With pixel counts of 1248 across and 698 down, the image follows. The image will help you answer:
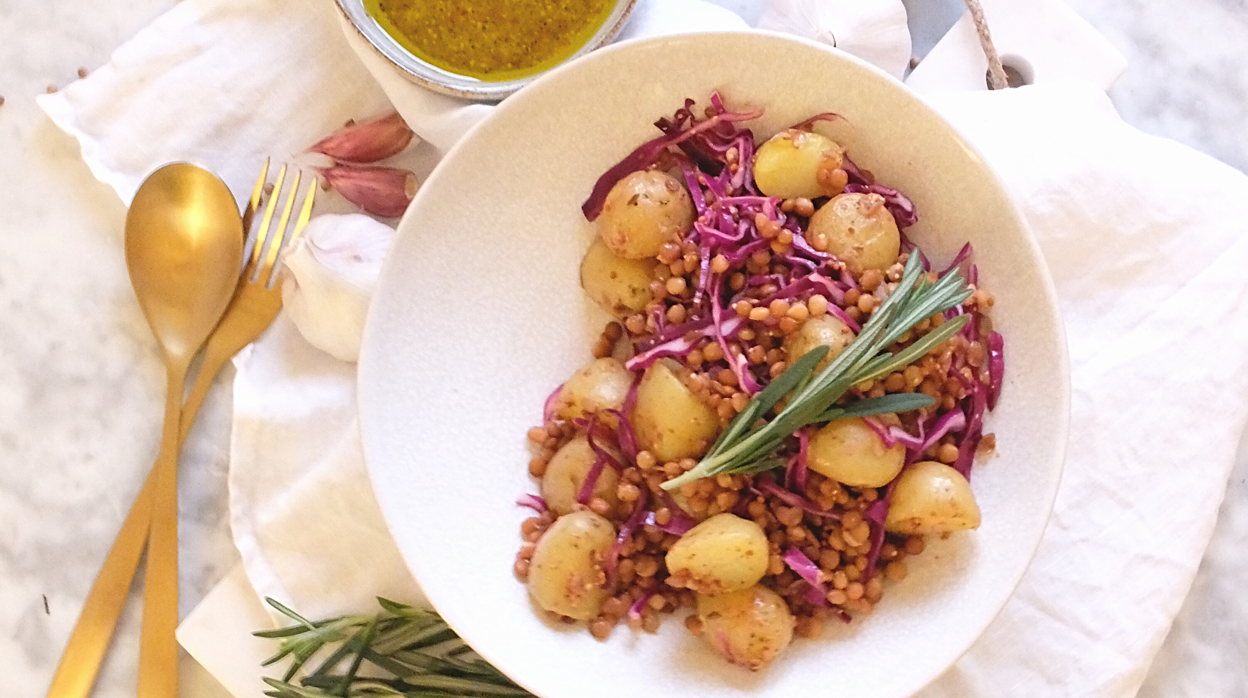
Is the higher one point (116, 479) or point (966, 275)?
point (966, 275)

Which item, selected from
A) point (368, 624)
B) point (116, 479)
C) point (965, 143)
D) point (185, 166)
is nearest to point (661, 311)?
point (965, 143)

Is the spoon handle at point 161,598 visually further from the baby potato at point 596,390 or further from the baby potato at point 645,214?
the baby potato at point 645,214

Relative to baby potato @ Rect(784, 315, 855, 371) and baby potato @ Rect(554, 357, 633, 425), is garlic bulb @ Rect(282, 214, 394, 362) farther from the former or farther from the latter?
baby potato @ Rect(784, 315, 855, 371)

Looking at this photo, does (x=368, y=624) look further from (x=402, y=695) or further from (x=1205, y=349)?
(x=1205, y=349)

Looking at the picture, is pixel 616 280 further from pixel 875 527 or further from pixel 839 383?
pixel 875 527

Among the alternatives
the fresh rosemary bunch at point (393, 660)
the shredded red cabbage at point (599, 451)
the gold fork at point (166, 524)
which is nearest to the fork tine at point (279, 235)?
the gold fork at point (166, 524)

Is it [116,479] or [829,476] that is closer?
[829,476]

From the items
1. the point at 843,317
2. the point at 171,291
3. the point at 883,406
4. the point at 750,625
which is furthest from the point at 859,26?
the point at 171,291

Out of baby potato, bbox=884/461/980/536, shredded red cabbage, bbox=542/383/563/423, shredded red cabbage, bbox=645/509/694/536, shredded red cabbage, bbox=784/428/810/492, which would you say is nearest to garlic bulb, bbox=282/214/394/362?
shredded red cabbage, bbox=542/383/563/423
